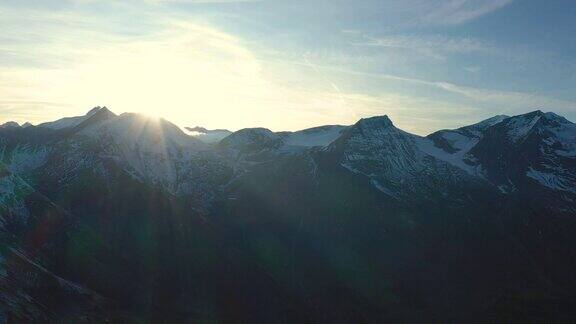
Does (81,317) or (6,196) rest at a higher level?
(6,196)

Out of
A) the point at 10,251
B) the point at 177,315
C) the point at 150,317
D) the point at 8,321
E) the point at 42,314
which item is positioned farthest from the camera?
the point at 177,315

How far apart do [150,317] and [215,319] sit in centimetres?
2953

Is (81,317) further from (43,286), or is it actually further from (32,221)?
(32,221)

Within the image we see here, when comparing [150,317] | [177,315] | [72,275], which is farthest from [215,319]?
[72,275]

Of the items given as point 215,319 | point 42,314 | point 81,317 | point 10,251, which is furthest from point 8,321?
point 215,319

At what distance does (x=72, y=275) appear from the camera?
18400 cm

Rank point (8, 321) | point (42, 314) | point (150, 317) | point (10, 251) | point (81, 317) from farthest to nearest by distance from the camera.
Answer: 1. point (150, 317)
2. point (10, 251)
3. point (81, 317)
4. point (42, 314)
5. point (8, 321)

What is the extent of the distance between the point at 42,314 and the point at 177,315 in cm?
6259

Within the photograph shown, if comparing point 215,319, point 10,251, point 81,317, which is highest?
point 10,251

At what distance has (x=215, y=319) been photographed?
655 ft

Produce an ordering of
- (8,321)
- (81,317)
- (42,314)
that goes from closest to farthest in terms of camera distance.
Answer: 1. (8,321)
2. (42,314)
3. (81,317)

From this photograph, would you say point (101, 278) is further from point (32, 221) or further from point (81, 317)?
point (81, 317)

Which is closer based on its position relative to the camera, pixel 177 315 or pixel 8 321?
pixel 8 321

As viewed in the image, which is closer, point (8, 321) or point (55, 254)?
point (8, 321)
